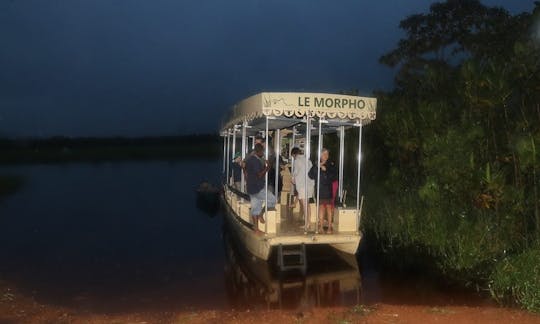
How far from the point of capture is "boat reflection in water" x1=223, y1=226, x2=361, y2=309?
9735mm

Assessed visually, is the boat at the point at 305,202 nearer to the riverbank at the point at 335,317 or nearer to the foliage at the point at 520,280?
the foliage at the point at 520,280

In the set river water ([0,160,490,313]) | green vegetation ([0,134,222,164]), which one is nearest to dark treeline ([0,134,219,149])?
green vegetation ([0,134,222,164])

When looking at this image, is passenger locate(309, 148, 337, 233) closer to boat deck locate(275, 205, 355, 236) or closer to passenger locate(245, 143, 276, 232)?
boat deck locate(275, 205, 355, 236)

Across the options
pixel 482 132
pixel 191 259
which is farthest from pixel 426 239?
pixel 191 259

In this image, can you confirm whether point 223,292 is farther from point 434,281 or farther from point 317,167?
point 434,281

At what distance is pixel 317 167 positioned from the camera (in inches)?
444

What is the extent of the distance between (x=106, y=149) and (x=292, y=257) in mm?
103290

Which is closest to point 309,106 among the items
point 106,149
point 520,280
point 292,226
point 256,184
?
point 256,184

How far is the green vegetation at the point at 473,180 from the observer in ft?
32.3

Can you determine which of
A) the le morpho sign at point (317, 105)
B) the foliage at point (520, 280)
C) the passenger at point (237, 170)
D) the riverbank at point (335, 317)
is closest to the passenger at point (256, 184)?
the le morpho sign at point (317, 105)

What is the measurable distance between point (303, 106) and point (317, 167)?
5.75 ft

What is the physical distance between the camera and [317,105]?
32.9 ft

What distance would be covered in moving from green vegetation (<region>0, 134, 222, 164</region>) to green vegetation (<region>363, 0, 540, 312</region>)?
248 feet

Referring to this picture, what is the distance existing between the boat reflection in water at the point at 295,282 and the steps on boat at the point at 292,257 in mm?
202
